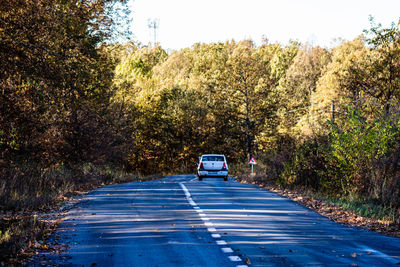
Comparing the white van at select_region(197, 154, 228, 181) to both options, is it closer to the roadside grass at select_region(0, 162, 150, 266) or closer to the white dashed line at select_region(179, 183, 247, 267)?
the roadside grass at select_region(0, 162, 150, 266)

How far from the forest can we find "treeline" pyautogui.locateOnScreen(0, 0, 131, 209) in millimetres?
50

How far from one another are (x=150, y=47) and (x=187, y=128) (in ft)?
223

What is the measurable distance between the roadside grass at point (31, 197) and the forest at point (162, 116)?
10cm

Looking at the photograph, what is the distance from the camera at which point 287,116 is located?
60656 millimetres

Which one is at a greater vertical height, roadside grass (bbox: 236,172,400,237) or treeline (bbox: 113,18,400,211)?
treeline (bbox: 113,18,400,211)

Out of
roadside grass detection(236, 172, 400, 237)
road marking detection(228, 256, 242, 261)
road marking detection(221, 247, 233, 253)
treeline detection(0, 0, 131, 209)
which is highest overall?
treeline detection(0, 0, 131, 209)

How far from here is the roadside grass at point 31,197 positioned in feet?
30.1

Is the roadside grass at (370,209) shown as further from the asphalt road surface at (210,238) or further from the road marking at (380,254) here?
→ the road marking at (380,254)

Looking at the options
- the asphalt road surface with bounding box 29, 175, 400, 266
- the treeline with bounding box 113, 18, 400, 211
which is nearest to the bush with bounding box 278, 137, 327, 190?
the treeline with bounding box 113, 18, 400, 211

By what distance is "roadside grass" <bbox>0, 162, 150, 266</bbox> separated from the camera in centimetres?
919

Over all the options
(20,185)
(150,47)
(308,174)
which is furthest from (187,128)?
(150,47)

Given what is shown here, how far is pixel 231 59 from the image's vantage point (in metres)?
50.2

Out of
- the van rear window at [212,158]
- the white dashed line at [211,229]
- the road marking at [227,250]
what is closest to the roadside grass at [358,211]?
the white dashed line at [211,229]

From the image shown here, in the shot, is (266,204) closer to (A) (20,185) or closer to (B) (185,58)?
(A) (20,185)
